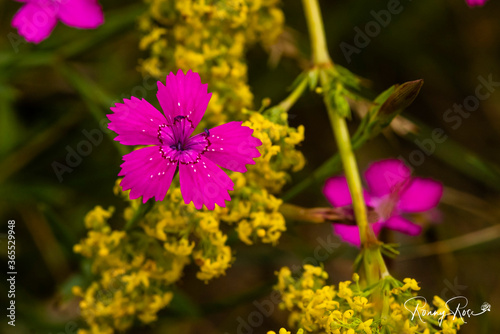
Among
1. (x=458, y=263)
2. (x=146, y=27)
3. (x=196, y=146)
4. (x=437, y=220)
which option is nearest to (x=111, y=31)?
(x=146, y=27)

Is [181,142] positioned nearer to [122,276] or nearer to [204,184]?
[204,184]

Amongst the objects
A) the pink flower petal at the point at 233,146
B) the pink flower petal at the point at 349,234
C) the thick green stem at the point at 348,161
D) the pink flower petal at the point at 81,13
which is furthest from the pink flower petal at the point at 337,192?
the pink flower petal at the point at 81,13

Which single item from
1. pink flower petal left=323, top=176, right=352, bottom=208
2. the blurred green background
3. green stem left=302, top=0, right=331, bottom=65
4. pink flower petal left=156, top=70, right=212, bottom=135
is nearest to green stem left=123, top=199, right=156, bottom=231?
pink flower petal left=156, top=70, right=212, bottom=135

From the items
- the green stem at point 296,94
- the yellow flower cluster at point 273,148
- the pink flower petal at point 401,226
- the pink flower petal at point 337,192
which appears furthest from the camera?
the pink flower petal at point 337,192

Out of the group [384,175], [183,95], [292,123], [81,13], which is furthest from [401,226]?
[81,13]

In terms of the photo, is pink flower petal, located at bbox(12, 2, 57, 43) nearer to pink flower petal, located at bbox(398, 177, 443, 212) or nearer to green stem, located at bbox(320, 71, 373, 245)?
green stem, located at bbox(320, 71, 373, 245)

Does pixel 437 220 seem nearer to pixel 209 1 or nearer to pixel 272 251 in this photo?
pixel 272 251

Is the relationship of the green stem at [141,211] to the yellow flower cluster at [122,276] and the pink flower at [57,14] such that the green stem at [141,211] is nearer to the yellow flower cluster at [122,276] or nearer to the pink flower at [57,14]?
the yellow flower cluster at [122,276]
